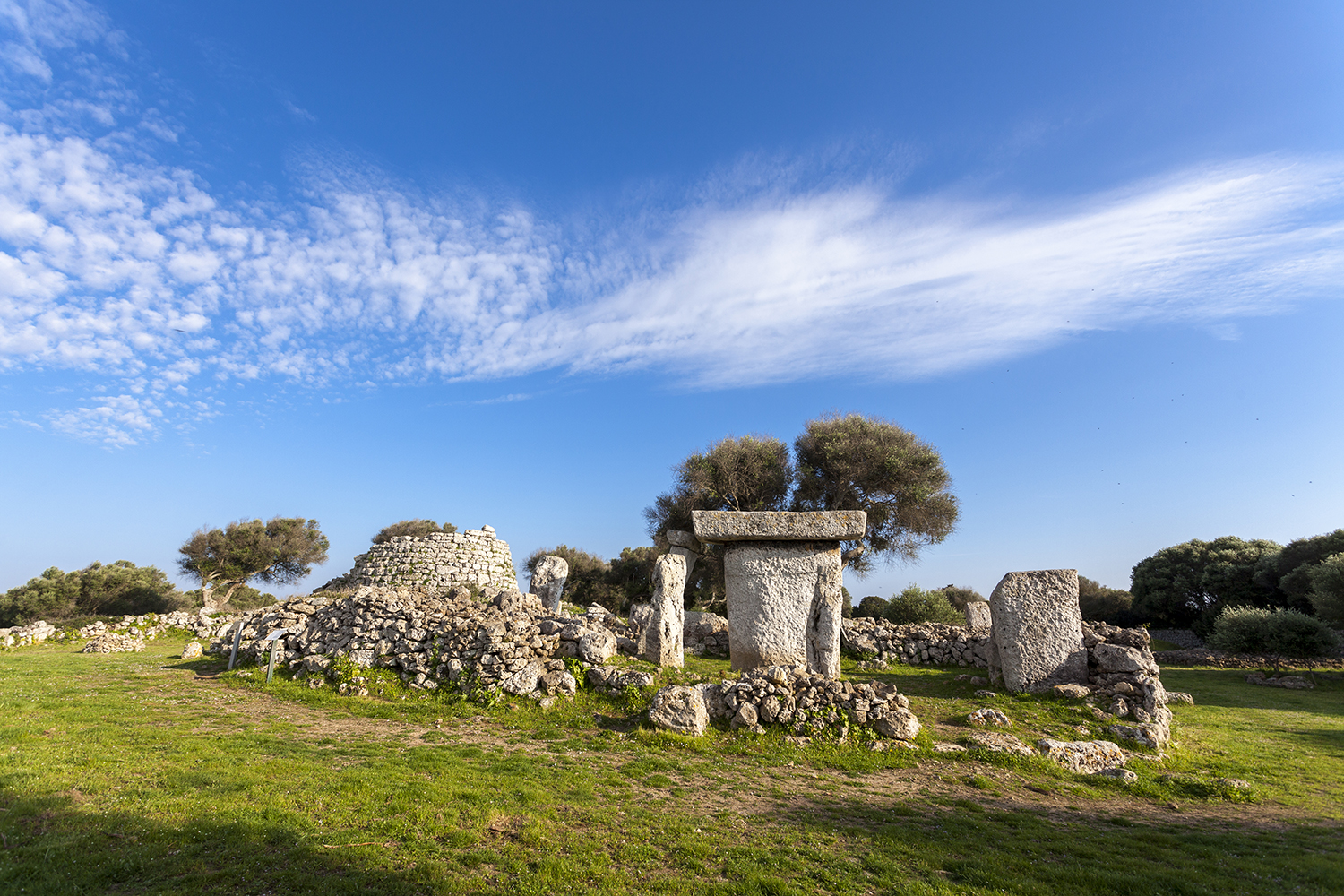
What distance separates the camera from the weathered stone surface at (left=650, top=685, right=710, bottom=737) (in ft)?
28.1

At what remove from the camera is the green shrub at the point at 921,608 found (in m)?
21.1

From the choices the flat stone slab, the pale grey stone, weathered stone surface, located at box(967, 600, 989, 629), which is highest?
the flat stone slab

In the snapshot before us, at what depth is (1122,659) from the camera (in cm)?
1096

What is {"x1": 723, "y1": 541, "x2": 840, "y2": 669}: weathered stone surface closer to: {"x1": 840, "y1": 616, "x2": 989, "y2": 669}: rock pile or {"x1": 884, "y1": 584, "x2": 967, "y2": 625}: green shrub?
{"x1": 840, "y1": 616, "x2": 989, "y2": 669}: rock pile

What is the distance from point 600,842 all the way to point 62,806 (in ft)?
15.4

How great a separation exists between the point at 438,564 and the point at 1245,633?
83.6 feet

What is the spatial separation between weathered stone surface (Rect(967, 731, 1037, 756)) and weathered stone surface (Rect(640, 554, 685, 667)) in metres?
5.34

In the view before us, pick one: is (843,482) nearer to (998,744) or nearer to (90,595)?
(998,744)

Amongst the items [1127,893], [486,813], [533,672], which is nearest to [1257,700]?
[1127,893]

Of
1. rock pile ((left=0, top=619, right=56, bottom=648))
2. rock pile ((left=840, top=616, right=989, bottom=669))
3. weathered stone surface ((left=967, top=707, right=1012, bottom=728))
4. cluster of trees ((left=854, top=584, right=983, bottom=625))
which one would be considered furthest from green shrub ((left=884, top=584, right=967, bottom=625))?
rock pile ((left=0, top=619, right=56, bottom=648))

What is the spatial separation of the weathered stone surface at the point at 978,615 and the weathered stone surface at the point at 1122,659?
4.77 m

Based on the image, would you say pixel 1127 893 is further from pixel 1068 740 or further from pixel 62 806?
pixel 62 806

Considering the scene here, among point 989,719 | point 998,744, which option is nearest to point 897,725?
point 998,744

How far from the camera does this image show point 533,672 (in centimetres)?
1010
